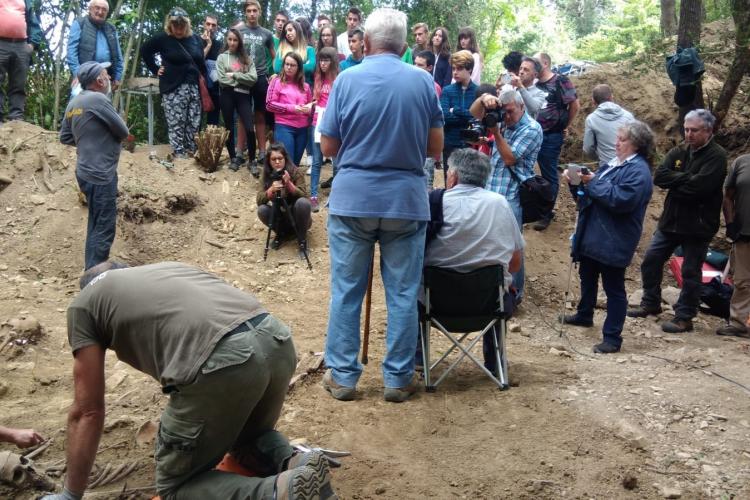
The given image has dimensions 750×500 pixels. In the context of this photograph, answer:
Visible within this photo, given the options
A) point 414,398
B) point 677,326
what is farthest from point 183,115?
point 677,326

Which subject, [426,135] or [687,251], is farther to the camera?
[687,251]

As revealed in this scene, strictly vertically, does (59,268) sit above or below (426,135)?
below

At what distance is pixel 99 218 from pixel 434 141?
357cm

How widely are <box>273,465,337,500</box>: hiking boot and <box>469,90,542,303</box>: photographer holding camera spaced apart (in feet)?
11.6

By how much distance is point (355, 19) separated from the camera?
9.02 meters

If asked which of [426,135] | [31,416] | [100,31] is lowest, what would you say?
[31,416]

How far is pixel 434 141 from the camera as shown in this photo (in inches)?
171

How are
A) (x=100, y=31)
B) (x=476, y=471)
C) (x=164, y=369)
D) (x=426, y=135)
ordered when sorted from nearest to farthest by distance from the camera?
(x=164, y=369), (x=476, y=471), (x=426, y=135), (x=100, y=31)

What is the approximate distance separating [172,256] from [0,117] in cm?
290

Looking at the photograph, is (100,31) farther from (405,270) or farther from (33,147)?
(405,270)

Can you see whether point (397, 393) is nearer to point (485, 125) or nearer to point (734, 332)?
point (485, 125)

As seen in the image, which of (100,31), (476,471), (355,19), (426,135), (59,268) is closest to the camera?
(476,471)

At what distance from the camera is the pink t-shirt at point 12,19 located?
780cm

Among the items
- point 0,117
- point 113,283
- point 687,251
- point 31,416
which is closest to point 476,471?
point 113,283
